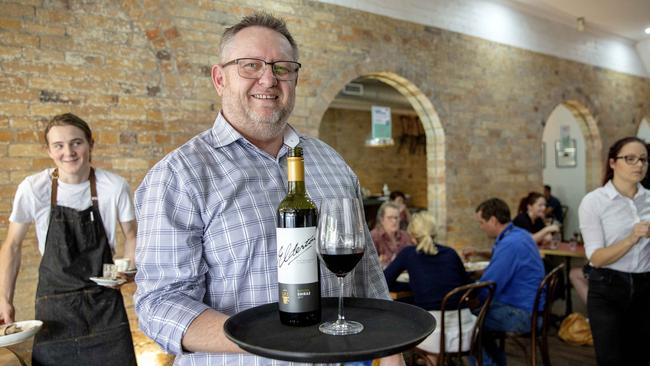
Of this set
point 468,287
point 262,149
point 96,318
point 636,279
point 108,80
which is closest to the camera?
point 262,149

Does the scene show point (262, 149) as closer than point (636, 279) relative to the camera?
Yes

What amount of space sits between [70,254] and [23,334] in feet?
1.54

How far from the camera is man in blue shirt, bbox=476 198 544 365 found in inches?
136

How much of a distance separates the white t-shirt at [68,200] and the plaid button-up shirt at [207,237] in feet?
5.32

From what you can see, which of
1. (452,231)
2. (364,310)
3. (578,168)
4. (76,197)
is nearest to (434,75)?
(452,231)

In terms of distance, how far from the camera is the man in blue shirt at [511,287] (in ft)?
11.3

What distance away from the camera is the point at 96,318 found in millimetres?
2562

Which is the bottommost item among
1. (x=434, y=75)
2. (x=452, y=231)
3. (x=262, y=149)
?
(x=452, y=231)

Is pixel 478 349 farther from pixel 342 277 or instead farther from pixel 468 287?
pixel 342 277

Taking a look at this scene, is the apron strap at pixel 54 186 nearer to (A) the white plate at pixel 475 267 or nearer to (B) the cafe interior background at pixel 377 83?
(B) the cafe interior background at pixel 377 83

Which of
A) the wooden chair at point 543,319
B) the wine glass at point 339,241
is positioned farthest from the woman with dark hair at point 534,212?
the wine glass at point 339,241

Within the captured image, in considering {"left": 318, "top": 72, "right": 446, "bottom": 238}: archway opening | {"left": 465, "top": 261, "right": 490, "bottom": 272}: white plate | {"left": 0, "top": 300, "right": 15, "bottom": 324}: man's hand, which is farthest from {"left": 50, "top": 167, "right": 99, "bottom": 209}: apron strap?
{"left": 318, "top": 72, "right": 446, "bottom": 238}: archway opening

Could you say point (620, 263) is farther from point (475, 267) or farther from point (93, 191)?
point (93, 191)

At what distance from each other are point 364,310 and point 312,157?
1.64 ft
